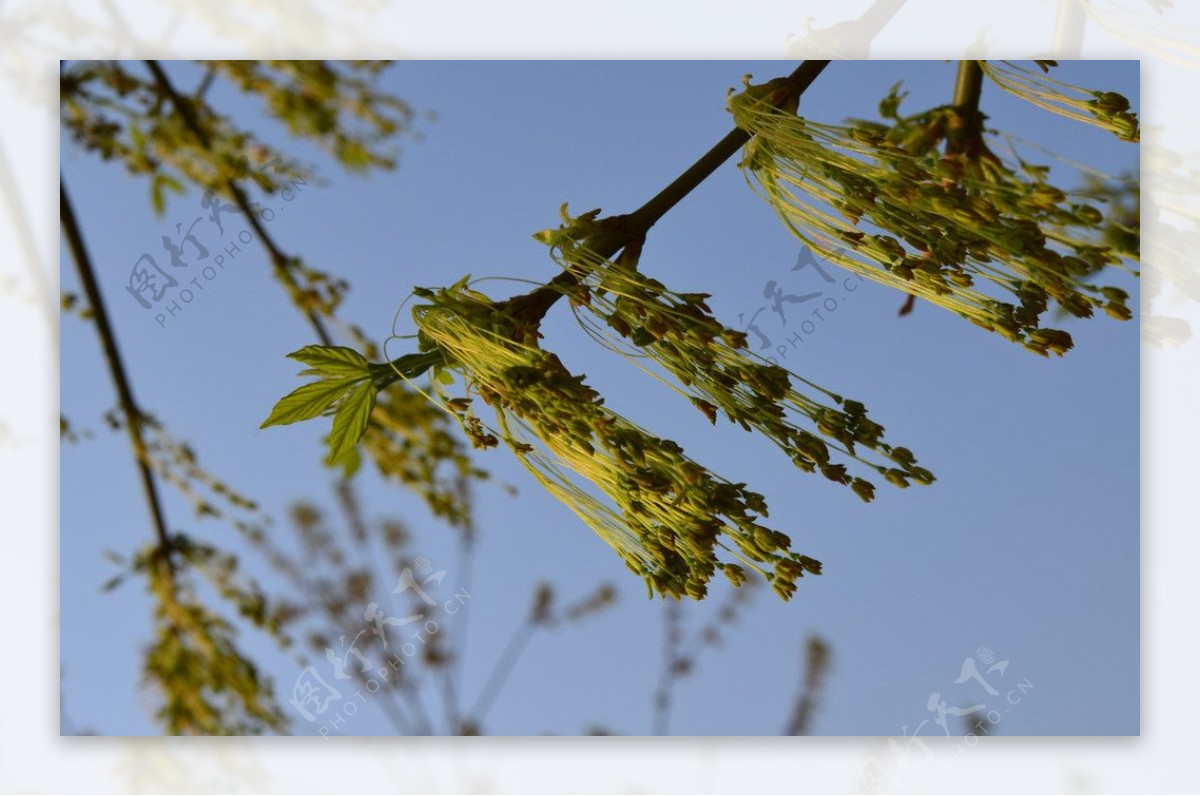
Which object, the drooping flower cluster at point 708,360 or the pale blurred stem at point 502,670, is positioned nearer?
the drooping flower cluster at point 708,360

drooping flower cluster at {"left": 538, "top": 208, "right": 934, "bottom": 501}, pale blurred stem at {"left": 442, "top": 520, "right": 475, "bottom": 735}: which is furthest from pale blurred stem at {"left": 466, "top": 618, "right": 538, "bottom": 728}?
drooping flower cluster at {"left": 538, "top": 208, "right": 934, "bottom": 501}

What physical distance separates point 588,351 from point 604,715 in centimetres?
45

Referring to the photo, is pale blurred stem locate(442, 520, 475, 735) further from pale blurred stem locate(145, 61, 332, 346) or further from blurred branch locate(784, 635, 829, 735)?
blurred branch locate(784, 635, 829, 735)

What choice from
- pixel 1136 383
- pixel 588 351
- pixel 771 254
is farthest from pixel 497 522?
pixel 1136 383

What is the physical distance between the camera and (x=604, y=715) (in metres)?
1.43

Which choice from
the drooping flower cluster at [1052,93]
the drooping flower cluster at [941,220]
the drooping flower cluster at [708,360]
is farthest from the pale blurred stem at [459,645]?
the drooping flower cluster at [1052,93]

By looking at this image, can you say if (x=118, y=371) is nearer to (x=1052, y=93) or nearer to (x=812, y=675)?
(x=812, y=675)

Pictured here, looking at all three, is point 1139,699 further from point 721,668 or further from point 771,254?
point 771,254

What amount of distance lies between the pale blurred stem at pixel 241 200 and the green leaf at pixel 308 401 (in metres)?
0.10

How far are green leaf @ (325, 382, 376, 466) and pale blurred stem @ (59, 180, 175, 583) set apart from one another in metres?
0.25

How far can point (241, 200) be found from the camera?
58.1 inches

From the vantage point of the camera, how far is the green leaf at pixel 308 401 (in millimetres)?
1322

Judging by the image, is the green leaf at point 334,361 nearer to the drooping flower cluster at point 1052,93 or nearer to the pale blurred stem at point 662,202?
the pale blurred stem at point 662,202

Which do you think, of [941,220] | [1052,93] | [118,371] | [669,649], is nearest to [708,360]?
[941,220]
